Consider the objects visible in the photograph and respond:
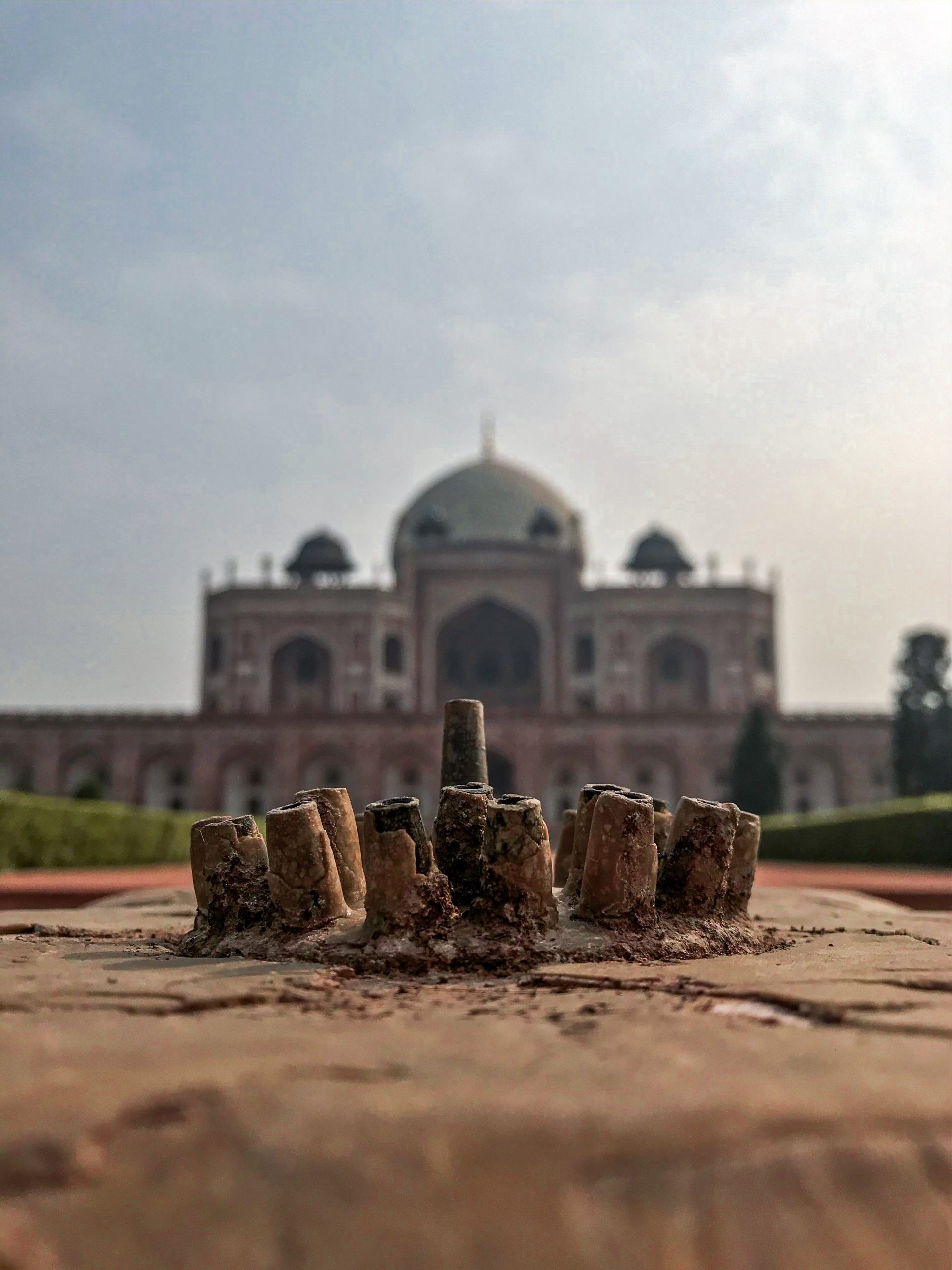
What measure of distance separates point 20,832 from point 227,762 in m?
17.0

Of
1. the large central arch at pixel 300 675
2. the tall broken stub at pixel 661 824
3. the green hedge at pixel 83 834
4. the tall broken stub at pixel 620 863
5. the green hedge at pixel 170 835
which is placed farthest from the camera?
the large central arch at pixel 300 675

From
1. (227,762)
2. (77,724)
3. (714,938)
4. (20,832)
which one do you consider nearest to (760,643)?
(227,762)

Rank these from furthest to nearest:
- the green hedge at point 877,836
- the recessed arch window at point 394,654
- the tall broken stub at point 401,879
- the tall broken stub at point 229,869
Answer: the recessed arch window at point 394,654, the green hedge at point 877,836, the tall broken stub at point 229,869, the tall broken stub at point 401,879

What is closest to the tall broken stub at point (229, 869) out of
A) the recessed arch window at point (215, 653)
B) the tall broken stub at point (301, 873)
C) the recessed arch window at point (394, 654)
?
the tall broken stub at point (301, 873)

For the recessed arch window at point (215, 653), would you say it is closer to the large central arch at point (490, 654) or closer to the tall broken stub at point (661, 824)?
the large central arch at point (490, 654)

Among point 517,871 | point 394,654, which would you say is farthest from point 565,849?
point 394,654

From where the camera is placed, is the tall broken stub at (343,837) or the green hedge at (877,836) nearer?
the tall broken stub at (343,837)

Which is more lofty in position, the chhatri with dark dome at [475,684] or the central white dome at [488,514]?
the central white dome at [488,514]

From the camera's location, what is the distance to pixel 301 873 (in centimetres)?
342

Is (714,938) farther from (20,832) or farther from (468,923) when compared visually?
(20,832)

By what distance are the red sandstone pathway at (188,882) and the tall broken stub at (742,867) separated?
507 centimetres

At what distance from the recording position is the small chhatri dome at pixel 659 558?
1474 inches

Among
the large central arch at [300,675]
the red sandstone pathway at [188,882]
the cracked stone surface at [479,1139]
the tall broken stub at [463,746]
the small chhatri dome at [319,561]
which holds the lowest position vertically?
the red sandstone pathway at [188,882]

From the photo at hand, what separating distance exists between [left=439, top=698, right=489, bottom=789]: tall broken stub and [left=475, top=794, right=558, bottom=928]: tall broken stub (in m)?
1.37
